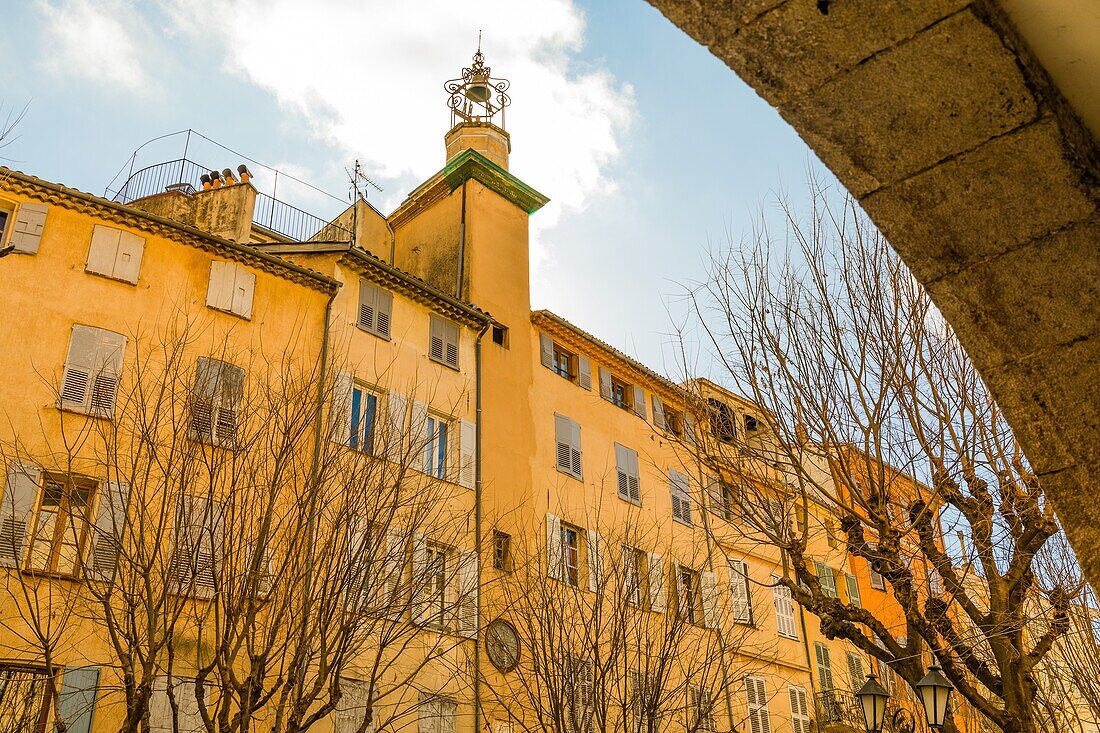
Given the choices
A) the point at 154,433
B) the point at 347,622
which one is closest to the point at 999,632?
the point at 347,622

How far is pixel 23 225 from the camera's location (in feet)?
48.3

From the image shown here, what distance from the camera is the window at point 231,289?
16.2m

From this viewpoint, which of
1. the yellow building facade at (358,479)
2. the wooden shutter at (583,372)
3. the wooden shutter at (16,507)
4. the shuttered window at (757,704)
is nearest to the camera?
the yellow building facade at (358,479)

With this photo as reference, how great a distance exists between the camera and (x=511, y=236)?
23297 millimetres

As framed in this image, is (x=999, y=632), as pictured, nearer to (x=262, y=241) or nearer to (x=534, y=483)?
(x=534, y=483)

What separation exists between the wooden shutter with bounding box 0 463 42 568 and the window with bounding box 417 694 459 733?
251 inches

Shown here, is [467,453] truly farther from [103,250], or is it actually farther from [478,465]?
[103,250]

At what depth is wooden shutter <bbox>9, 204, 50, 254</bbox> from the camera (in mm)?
14547

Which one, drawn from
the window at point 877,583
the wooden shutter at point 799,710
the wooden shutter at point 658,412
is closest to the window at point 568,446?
the wooden shutter at point 658,412

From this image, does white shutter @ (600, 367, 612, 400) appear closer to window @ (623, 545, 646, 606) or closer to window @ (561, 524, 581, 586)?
window @ (561, 524, 581, 586)

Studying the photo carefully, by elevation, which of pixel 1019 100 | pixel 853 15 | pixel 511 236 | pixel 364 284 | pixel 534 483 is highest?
pixel 511 236

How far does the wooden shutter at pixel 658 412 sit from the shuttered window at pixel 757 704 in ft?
20.5

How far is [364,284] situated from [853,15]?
16.6 meters

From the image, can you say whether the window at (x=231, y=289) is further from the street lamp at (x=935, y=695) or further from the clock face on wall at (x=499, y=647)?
the street lamp at (x=935, y=695)
